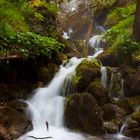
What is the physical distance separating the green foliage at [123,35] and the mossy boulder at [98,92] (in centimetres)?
292

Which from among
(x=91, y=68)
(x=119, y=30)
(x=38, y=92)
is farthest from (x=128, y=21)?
(x=38, y=92)

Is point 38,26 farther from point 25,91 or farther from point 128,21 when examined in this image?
point 128,21

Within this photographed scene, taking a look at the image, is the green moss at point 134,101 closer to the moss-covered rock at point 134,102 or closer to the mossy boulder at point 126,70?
the moss-covered rock at point 134,102

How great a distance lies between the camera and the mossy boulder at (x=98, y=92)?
1152 centimetres

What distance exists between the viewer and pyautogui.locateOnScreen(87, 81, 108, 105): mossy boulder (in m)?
11.5

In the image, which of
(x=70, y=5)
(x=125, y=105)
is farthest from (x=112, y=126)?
(x=70, y=5)

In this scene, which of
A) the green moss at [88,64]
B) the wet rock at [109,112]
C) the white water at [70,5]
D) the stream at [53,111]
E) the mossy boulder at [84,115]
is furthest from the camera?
the white water at [70,5]

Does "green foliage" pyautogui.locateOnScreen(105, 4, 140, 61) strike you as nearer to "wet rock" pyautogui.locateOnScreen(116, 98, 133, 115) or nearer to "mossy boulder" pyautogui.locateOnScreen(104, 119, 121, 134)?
"wet rock" pyautogui.locateOnScreen(116, 98, 133, 115)

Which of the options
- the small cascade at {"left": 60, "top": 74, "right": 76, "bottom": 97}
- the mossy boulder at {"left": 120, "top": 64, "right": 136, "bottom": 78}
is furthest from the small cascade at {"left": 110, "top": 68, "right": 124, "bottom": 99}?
the small cascade at {"left": 60, "top": 74, "right": 76, "bottom": 97}

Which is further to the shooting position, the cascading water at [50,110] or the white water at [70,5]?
the white water at [70,5]

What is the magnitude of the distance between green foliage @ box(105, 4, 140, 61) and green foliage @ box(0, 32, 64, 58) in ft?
9.61

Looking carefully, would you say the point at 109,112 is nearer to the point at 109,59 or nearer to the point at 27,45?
the point at 27,45

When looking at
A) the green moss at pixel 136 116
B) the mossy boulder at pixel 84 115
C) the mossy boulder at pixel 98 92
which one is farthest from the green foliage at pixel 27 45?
A: the green moss at pixel 136 116

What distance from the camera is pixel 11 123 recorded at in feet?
31.6
